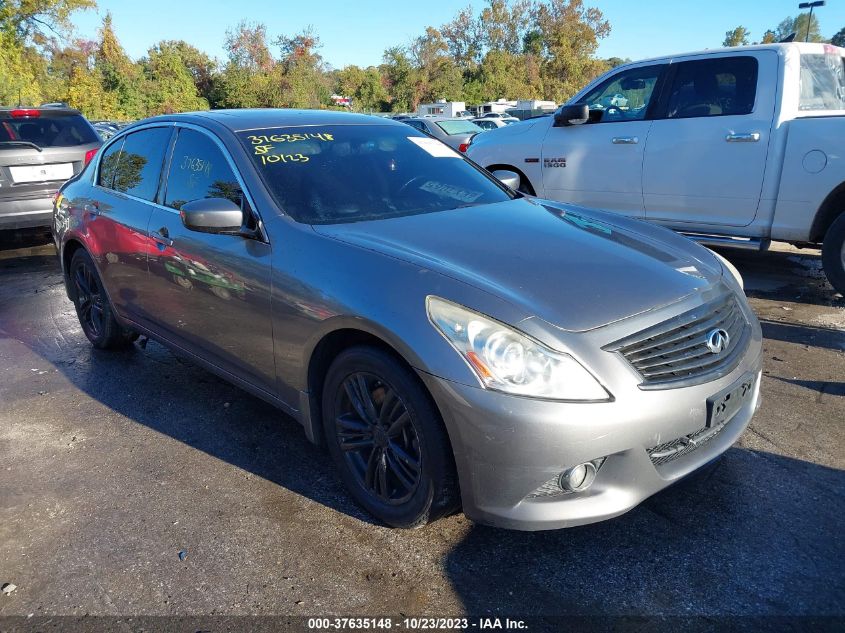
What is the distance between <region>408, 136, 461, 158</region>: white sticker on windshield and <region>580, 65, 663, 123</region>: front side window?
2856mm

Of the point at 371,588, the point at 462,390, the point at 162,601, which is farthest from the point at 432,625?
the point at 162,601

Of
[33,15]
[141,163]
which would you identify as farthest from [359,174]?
[33,15]

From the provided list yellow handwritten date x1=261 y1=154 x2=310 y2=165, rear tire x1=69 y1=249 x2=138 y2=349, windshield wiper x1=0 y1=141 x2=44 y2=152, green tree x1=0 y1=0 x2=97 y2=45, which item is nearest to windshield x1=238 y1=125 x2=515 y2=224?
yellow handwritten date x1=261 y1=154 x2=310 y2=165

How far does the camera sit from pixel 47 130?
8484mm

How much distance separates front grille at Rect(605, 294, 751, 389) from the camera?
239cm

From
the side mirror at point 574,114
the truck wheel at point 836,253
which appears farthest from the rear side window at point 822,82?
the side mirror at point 574,114

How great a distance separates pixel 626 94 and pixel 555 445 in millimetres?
5128

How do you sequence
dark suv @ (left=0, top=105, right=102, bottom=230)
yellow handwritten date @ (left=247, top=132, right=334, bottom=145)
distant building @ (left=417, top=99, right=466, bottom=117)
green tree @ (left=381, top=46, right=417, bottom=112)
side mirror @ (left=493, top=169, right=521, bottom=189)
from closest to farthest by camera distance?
yellow handwritten date @ (left=247, top=132, right=334, bottom=145) < side mirror @ (left=493, top=169, right=521, bottom=189) < dark suv @ (left=0, top=105, right=102, bottom=230) < distant building @ (left=417, top=99, right=466, bottom=117) < green tree @ (left=381, top=46, right=417, bottom=112)

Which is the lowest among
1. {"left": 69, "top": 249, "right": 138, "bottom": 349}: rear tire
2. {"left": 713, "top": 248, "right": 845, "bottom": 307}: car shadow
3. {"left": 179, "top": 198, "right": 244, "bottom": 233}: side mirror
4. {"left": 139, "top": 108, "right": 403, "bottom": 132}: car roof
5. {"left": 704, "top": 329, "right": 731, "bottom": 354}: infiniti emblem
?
{"left": 713, "top": 248, "right": 845, "bottom": 307}: car shadow

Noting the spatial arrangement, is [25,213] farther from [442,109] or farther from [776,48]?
[442,109]

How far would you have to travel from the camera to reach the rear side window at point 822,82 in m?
5.64

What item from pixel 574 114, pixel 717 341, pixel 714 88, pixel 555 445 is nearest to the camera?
pixel 555 445

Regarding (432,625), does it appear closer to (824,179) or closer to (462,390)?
(462,390)

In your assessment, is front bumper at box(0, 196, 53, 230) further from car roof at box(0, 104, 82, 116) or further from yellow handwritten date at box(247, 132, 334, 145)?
yellow handwritten date at box(247, 132, 334, 145)
